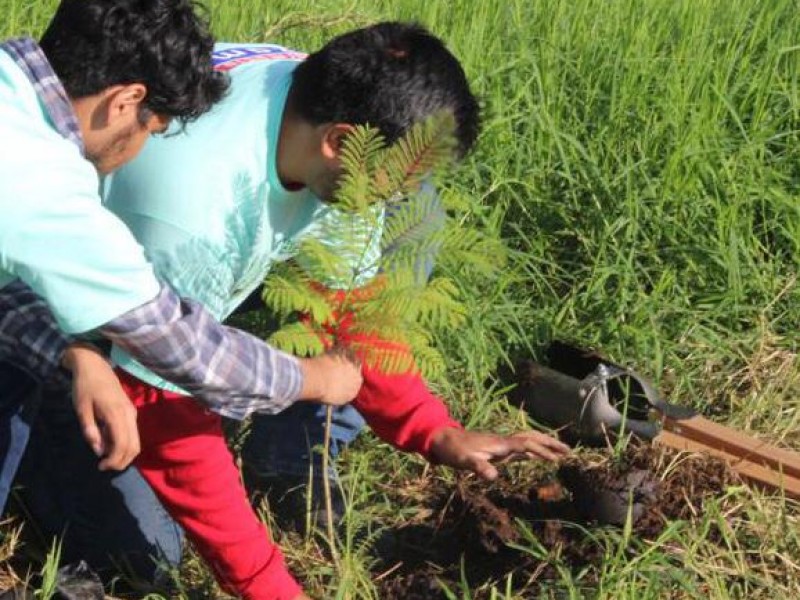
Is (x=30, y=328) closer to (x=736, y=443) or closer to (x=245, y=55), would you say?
(x=245, y=55)

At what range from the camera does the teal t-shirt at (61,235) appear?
215 centimetres

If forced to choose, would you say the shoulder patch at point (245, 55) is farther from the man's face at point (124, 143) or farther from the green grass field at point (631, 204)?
the green grass field at point (631, 204)

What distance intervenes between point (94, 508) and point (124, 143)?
101 cm

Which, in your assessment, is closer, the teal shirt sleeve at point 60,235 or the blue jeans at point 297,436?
the teal shirt sleeve at point 60,235

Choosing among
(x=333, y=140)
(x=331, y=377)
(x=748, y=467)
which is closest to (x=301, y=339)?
(x=331, y=377)

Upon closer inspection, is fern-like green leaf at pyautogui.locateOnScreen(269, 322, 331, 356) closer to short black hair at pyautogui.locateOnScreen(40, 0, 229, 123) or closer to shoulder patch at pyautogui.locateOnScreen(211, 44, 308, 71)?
short black hair at pyautogui.locateOnScreen(40, 0, 229, 123)

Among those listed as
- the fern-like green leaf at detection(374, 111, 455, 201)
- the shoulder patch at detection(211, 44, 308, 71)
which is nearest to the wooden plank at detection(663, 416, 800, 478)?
the fern-like green leaf at detection(374, 111, 455, 201)

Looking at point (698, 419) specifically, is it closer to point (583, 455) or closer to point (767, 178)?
point (583, 455)

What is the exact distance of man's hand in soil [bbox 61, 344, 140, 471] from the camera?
7.58ft

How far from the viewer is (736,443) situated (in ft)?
11.1

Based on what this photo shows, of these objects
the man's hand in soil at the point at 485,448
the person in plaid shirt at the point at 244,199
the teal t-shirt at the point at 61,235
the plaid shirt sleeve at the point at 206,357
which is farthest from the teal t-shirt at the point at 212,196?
the man's hand in soil at the point at 485,448

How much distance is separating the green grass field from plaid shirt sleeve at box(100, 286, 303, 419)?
73 centimetres

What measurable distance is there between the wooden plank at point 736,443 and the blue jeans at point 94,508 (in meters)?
1.24

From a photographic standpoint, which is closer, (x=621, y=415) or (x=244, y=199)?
(x=244, y=199)
